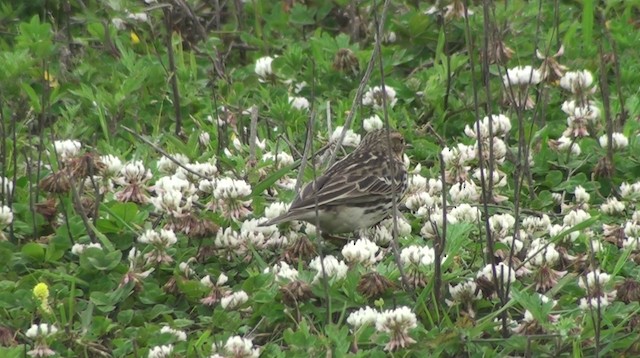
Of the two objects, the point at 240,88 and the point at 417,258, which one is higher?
the point at 240,88

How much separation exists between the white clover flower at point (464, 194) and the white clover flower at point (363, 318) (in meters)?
1.59

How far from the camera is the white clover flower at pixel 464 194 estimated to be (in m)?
7.54

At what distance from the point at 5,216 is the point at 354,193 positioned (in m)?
1.84

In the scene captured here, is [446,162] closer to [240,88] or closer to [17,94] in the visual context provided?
[240,88]

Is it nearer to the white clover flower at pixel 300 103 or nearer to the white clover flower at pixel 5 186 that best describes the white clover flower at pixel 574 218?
the white clover flower at pixel 300 103

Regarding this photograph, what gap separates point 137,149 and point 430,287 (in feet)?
8.33

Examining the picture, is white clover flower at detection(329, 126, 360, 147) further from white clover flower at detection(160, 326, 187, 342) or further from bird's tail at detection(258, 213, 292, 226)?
white clover flower at detection(160, 326, 187, 342)

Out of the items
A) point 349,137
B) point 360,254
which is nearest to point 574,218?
point 360,254

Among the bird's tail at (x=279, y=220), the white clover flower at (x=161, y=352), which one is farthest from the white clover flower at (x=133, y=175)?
the white clover flower at (x=161, y=352)

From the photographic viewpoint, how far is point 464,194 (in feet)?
24.7

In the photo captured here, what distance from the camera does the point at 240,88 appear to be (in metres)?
9.50

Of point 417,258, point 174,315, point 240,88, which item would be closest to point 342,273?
point 417,258

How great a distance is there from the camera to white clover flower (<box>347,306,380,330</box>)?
6027 millimetres

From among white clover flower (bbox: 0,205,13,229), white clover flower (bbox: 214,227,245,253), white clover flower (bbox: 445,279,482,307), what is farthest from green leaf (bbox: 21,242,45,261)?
white clover flower (bbox: 445,279,482,307)
